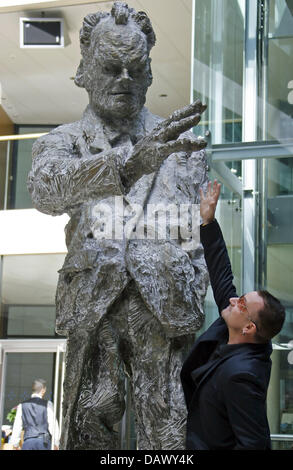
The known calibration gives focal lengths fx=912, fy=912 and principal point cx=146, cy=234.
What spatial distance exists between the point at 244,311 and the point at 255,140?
1.80 metres

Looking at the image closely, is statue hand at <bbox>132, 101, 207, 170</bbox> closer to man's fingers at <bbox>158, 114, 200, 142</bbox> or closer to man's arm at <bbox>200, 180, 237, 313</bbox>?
man's fingers at <bbox>158, 114, 200, 142</bbox>

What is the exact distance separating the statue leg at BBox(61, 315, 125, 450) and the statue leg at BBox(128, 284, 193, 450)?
0.09 m

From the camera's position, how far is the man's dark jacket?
275 cm

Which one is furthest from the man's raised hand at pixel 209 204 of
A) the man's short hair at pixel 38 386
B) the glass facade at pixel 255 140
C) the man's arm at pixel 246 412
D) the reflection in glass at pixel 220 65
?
the man's short hair at pixel 38 386

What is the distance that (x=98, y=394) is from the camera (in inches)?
140

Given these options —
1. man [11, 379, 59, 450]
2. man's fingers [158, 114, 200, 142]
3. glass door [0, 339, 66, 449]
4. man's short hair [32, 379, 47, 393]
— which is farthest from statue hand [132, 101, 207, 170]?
glass door [0, 339, 66, 449]

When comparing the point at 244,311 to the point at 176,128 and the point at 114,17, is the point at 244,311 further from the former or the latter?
the point at 114,17

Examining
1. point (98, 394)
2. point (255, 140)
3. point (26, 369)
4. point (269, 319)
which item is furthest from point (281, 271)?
point (26, 369)

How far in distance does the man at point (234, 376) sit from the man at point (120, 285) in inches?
13.5

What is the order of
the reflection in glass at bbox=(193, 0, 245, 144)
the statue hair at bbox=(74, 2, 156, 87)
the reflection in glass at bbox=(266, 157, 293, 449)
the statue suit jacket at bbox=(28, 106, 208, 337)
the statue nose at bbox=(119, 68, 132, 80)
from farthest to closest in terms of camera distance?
the reflection in glass at bbox=(193, 0, 245, 144) → the reflection in glass at bbox=(266, 157, 293, 449) → the statue hair at bbox=(74, 2, 156, 87) → the statue nose at bbox=(119, 68, 132, 80) → the statue suit jacket at bbox=(28, 106, 208, 337)

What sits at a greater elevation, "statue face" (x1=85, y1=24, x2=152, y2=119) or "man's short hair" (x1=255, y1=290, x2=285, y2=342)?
"statue face" (x1=85, y1=24, x2=152, y2=119)

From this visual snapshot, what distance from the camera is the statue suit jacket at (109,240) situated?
351 cm

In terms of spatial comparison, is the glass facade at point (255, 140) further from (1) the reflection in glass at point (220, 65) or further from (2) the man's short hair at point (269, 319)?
(2) the man's short hair at point (269, 319)
